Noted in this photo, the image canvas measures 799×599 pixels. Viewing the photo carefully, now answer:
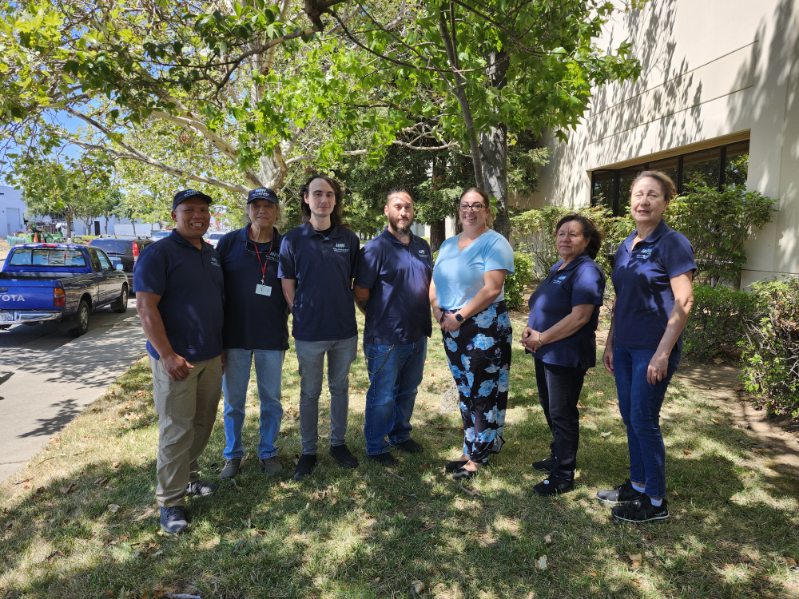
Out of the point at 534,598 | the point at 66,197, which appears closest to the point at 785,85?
the point at 534,598

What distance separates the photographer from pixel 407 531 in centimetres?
322

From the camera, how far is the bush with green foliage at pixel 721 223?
7.31m

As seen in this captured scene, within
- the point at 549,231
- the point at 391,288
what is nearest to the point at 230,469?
the point at 391,288

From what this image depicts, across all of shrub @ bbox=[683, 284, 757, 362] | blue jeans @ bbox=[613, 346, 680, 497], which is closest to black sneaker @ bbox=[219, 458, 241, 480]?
blue jeans @ bbox=[613, 346, 680, 497]

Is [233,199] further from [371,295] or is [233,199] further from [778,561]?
[778,561]

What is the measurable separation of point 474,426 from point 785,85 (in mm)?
6830

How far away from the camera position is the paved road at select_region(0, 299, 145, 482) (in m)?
5.11

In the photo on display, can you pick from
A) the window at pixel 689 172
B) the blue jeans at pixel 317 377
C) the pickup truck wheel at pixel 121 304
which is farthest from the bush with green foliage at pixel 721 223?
the pickup truck wheel at pixel 121 304

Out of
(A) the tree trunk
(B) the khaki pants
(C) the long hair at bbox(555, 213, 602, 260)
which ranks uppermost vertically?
(A) the tree trunk

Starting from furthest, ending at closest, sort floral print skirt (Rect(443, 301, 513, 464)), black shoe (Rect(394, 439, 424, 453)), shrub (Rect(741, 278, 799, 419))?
shrub (Rect(741, 278, 799, 419)), black shoe (Rect(394, 439, 424, 453)), floral print skirt (Rect(443, 301, 513, 464))

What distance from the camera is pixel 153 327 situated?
3.01 metres

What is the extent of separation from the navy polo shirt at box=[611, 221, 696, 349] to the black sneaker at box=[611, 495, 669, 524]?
103cm

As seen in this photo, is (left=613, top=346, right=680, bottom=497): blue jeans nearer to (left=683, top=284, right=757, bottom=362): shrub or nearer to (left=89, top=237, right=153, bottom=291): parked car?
(left=683, top=284, right=757, bottom=362): shrub

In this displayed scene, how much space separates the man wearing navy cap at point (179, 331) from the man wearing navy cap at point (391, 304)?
1.08 m
